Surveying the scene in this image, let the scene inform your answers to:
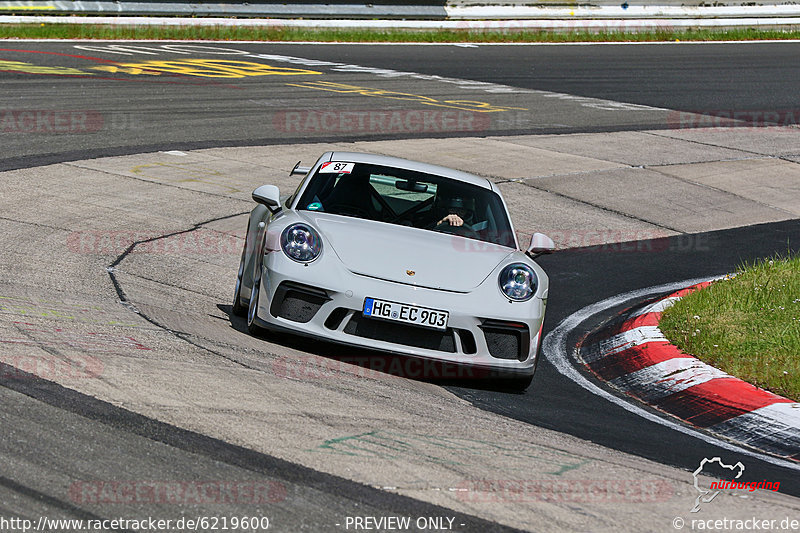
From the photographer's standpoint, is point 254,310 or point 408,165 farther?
point 408,165

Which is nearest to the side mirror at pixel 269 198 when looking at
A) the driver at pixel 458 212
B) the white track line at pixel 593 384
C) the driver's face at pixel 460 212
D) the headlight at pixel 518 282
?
the driver at pixel 458 212

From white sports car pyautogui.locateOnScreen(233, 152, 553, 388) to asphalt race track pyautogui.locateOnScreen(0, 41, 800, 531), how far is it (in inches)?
9.5

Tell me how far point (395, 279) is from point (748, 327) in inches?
113

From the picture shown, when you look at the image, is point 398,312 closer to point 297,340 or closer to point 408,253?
point 408,253

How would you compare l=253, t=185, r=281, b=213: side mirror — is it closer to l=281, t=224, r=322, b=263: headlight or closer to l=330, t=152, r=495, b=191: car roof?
l=281, t=224, r=322, b=263: headlight

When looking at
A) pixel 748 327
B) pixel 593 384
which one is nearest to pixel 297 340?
pixel 593 384

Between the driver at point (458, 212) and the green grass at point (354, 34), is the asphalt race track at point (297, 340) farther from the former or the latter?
the green grass at point (354, 34)

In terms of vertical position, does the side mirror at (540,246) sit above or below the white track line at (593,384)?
above

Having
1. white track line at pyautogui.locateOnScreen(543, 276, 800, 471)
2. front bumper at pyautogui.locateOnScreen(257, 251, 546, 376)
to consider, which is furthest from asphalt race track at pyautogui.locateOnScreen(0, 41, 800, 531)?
front bumper at pyautogui.locateOnScreen(257, 251, 546, 376)

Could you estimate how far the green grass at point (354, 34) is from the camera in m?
24.0

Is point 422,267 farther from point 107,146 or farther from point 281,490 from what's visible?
point 107,146

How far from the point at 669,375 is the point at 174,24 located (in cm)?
2142

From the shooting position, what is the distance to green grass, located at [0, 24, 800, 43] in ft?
78.7

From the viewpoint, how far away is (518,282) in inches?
255
